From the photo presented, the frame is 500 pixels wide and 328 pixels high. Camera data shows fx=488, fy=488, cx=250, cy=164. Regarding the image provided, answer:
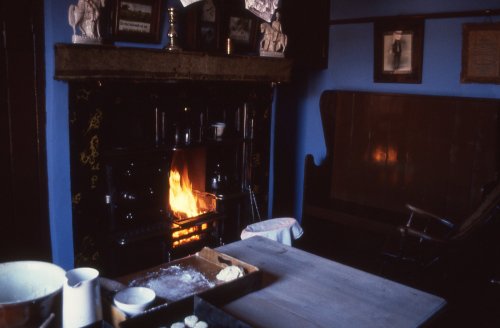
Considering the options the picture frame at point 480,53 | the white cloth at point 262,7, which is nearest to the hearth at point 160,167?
the white cloth at point 262,7

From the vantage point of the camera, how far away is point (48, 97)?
10.3 ft

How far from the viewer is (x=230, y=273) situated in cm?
211

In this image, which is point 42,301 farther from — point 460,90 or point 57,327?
point 460,90

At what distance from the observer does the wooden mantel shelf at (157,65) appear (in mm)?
3014

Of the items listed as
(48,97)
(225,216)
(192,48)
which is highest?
(192,48)

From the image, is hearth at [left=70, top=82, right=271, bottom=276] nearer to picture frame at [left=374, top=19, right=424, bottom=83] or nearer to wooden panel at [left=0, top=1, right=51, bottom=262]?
wooden panel at [left=0, top=1, right=51, bottom=262]

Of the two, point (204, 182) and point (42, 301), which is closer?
point (42, 301)

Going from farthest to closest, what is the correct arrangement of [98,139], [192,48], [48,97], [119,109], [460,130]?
[460,130]
[192,48]
[119,109]
[98,139]
[48,97]

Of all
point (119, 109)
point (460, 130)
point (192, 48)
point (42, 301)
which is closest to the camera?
point (42, 301)

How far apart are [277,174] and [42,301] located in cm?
377

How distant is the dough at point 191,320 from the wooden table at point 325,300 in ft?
0.72

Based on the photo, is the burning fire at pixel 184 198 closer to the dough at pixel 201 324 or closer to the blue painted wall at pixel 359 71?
the blue painted wall at pixel 359 71

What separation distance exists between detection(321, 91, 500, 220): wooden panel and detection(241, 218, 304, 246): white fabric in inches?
56.0

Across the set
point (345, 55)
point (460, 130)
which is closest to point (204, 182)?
point (345, 55)
